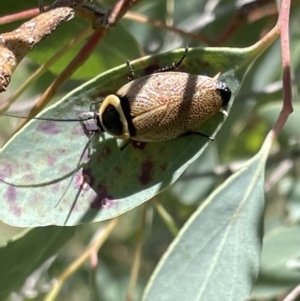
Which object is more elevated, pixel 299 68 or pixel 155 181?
pixel 155 181

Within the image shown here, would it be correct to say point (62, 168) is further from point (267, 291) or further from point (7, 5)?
point (267, 291)

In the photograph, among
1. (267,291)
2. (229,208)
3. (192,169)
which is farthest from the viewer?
(192,169)

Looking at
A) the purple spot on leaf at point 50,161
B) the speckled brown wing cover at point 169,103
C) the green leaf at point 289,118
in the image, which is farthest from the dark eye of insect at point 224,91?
the green leaf at point 289,118

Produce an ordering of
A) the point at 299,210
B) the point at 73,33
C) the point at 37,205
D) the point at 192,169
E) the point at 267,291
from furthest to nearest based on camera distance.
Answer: the point at 192,169 → the point at 299,210 → the point at 267,291 → the point at 73,33 → the point at 37,205

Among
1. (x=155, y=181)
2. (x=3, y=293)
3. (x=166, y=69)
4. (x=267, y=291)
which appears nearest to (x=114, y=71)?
(x=166, y=69)

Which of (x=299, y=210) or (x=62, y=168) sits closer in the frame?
(x=62, y=168)

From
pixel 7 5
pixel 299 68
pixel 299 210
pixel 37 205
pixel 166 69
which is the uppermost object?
pixel 7 5
